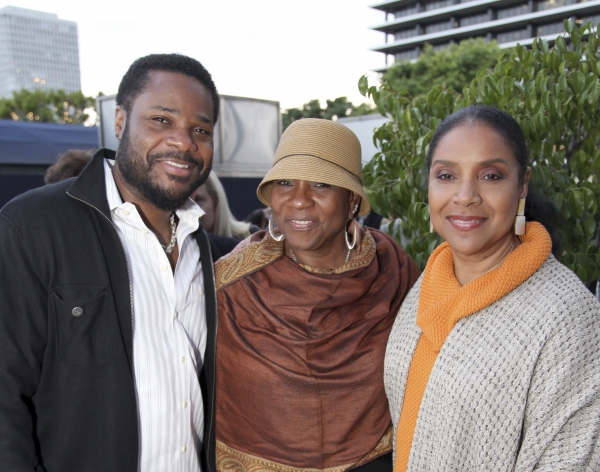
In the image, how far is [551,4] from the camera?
183 feet

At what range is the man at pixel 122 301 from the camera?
1637 millimetres

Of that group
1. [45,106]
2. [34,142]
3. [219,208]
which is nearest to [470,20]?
[45,106]

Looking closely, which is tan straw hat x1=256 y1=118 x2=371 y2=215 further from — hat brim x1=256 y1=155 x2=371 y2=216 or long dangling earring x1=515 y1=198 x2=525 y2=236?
long dangling earring x1=515 y1=198 x2=525 y2=236

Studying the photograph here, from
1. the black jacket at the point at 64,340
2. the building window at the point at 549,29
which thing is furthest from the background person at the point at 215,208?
the building window at the point at 549,29

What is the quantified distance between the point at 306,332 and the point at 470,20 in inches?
2661

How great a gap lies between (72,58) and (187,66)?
9321 centimetres

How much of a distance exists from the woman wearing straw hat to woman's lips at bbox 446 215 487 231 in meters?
0.51

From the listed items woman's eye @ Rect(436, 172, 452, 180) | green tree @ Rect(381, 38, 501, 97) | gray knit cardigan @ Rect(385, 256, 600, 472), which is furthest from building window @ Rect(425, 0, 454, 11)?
gray knit cardigan @ Rect(385, 256, 600, 472)

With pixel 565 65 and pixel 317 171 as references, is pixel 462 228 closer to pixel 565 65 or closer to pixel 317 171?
pixel 317 171

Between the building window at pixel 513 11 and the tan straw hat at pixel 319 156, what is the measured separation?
210 ft

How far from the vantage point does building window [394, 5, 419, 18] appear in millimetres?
66438

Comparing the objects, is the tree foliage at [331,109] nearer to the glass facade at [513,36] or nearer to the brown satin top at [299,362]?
the glass facade at [513,36]

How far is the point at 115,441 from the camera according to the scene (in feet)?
5.69

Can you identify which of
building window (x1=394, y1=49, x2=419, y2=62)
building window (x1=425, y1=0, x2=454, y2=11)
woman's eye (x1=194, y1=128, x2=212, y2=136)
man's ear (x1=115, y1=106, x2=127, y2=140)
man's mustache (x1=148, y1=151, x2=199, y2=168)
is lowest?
man's mustache (x1=148, y1=151, x2=199, y2=168)
